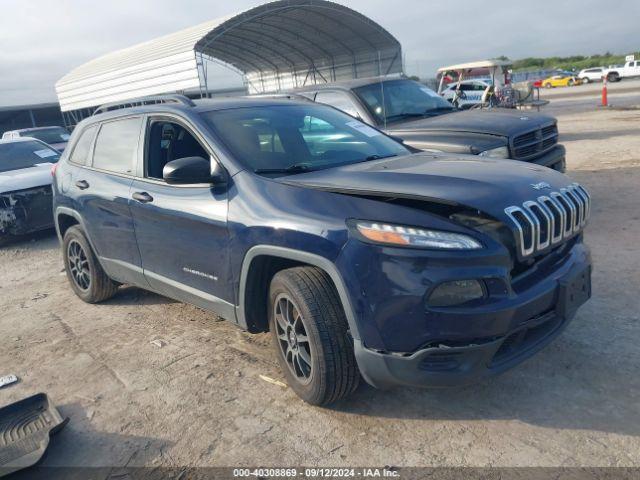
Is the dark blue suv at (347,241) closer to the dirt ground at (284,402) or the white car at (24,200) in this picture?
the dirt ground at (284,402)

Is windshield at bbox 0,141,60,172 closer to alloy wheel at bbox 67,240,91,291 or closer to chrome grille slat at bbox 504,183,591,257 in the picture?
alloy wheel at bbox 67,240,91,291

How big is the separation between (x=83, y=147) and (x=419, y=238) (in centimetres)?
372

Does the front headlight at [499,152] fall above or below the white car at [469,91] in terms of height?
below

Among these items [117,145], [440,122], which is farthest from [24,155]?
[440,122]

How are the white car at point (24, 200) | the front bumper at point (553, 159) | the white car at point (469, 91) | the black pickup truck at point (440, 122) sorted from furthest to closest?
1. the white car at point (469, 91)
2. the white car at point (24, 200)
3. the front bumper at point (553, 159)
4. the black pickup truck at point (440, 122)

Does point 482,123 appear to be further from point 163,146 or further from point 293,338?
point 293,338

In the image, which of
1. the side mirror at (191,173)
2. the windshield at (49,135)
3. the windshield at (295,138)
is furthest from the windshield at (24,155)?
the side mirror at (191,173)

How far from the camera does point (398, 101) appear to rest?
23.7ft

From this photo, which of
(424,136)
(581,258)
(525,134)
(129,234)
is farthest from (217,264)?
(525,134)

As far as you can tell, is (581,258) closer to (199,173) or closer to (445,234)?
(445,234)

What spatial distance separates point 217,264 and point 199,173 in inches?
22.7

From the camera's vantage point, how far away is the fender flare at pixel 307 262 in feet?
8.79

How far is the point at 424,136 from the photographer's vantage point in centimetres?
620

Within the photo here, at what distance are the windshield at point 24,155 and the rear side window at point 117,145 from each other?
5.25m
